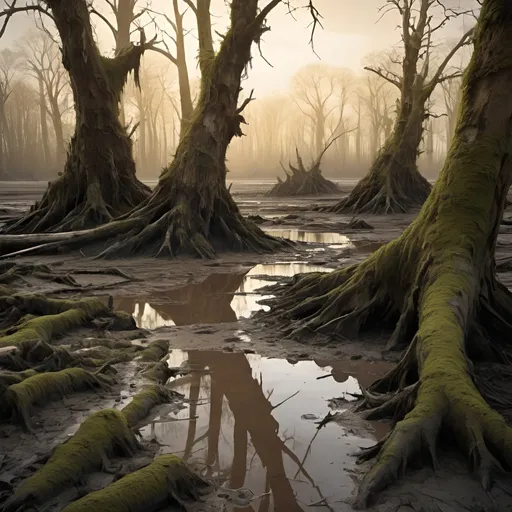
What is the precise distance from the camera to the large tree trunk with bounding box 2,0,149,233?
494 inches

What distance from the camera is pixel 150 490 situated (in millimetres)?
2422

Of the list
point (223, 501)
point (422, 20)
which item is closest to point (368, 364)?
point (223, 501)

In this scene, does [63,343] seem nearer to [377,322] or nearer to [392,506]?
[377,322]

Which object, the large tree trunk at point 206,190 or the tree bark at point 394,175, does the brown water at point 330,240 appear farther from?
the tree bark at point 394,175

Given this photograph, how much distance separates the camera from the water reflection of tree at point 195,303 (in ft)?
19.8

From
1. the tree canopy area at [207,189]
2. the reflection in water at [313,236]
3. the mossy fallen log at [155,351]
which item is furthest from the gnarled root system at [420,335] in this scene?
the reflection in water at [313,236]

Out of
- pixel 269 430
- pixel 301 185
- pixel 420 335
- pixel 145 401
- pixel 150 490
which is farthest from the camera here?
pixel 301 185

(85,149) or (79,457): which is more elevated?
(85,149)

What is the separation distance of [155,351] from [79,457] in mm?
1936

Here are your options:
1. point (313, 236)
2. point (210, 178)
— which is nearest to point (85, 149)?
point (210, 178)

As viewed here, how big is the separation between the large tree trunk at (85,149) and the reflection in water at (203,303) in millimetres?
5287

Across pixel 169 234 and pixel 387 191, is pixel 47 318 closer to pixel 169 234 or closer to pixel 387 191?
pixel 169 234

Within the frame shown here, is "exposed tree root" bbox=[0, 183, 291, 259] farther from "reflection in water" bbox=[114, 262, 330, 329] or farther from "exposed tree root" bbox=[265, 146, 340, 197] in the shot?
"exposed tree root" bbox=[265, 146, 340, 197]

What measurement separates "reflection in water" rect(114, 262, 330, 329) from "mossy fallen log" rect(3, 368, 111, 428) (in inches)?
72.9
